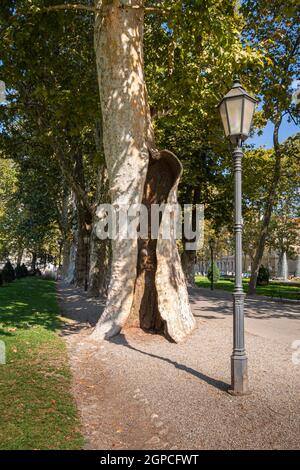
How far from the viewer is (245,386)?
197 inches

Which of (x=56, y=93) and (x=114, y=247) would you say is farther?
(x=56, y=93)

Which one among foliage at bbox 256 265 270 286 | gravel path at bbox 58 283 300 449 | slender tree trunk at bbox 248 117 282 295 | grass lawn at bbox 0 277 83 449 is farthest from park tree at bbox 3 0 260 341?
foliage at bbox 256 265 270 286

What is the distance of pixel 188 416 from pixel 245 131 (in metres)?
3.87

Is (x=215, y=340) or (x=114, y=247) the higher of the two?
(x=114, y=247)

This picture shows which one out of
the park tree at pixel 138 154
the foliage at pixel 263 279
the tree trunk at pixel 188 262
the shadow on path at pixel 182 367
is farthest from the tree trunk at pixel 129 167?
the foliage at pixel 263 279

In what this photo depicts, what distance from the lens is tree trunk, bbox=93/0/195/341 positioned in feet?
28.7

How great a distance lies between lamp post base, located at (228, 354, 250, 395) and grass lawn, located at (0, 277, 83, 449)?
6.72 feet

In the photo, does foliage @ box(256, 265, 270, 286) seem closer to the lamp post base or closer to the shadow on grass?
the shadow on grass

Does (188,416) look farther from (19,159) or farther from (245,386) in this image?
(19,159)

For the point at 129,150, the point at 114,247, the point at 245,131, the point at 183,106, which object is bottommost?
the point at 114,247

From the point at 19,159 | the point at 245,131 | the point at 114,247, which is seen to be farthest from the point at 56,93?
the point at 19,159

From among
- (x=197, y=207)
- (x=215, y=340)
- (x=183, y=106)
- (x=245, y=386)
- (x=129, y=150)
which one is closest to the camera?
(x=245, y=386)

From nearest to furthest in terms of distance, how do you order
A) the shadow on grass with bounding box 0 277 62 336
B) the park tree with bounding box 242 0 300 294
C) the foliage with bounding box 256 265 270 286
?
1. the shadow on grass with bounding box 0 277 62 336
2. the park tree with bounding box 242 0 300 294
3. the foliage with bounding box 256 265 270 286
